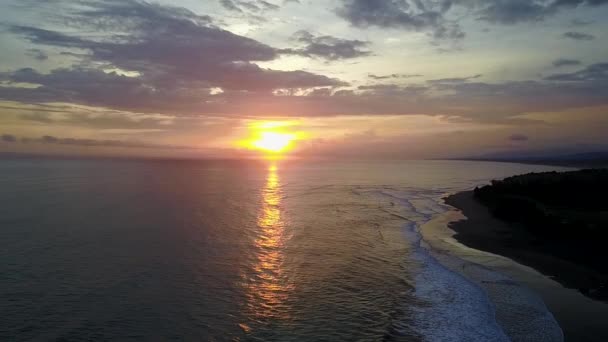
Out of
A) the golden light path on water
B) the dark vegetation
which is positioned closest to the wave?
the dark vegetation

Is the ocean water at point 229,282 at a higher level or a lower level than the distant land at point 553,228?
→ lower

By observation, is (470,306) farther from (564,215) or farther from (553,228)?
(564,215)

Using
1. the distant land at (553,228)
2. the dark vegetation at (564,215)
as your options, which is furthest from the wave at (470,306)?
the dark vegetation at (564,215)

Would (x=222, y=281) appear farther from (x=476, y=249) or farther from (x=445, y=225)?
(x=445, y=225)

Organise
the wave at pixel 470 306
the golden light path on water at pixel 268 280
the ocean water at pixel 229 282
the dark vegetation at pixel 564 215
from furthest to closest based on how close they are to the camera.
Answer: the dark vegetation at pixel 564 215
the golden light path on water at pixel 268 280
the ocean water at pixel 229 282
the wave at pixel 470 306

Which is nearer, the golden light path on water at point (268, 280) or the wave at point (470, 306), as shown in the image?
the wave at point (470, 306)

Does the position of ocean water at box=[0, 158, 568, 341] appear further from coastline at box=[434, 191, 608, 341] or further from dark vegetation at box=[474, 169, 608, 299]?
dark vegetation at box=[474, 169, 608, 299]

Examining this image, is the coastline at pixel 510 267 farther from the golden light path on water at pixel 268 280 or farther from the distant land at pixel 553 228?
the golden light path on water at pixel 268 280
